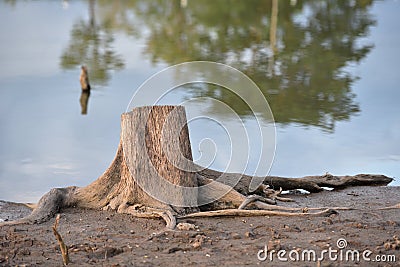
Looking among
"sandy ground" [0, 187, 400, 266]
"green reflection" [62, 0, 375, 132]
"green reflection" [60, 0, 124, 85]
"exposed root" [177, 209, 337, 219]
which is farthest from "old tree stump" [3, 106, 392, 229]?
"green reflection" [60, 0, 124, 85]

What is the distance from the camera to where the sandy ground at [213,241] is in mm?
3992

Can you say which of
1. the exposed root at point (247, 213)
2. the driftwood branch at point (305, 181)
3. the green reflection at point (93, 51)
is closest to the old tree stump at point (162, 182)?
the exposed root at point (247, 213)

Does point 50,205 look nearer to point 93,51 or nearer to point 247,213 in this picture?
point 247,213

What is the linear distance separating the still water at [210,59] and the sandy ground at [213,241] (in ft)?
3.95

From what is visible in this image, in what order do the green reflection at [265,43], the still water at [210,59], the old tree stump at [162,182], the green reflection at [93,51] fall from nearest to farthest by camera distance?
the old tree stump at [162,182], the still water at [210,59], the green reflection at [265,43], the green reflection at [93,51]

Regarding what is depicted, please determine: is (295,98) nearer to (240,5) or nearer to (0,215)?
(0,215)

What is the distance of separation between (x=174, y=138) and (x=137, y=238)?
88 centimetres

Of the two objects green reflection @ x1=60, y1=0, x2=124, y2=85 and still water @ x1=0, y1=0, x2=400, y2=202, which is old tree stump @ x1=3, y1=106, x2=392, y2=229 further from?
green reflection @ x1=60, y1=0, x2=124, y2=85

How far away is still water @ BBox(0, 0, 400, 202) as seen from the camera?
26.3 ft

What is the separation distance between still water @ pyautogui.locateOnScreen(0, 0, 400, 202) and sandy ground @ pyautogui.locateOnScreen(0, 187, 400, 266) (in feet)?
3.95

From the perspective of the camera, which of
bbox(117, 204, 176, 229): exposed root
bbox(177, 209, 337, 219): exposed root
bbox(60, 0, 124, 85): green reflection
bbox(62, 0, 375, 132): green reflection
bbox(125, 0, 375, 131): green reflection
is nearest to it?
bbox(117, 204, 176, 229): exposed root

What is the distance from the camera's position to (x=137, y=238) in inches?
175

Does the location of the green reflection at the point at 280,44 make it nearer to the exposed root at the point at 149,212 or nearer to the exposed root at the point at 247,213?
the exposed root at the point at 247,213

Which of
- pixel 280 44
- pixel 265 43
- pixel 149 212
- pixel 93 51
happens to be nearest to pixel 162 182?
pixel 149 212
